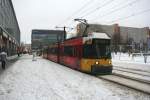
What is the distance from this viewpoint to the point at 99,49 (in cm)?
1733

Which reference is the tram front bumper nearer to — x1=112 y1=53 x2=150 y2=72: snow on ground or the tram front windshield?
the tram front windshield

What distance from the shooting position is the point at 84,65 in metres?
17.8

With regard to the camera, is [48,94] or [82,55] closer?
[48,94]

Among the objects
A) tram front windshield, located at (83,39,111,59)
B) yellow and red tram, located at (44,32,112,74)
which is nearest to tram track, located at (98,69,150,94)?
yellow and red tram, located at (44,32,112,74)

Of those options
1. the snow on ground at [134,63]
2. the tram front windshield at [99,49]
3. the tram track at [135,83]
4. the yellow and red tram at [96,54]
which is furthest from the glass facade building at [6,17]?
the tram track at [135,83]

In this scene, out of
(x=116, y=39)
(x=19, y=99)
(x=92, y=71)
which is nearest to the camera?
(x=19, y=99)

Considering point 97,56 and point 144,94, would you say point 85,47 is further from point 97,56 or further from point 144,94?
point 144,94

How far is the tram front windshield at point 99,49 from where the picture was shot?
17.3 m

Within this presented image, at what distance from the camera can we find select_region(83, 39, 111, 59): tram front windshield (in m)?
17.3

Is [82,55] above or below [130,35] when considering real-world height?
below

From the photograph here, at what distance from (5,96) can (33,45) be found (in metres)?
135

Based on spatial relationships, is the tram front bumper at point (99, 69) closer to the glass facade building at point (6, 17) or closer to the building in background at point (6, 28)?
the building in background at point (6, 28)

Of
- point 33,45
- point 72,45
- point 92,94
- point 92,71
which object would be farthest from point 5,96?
point 33,45

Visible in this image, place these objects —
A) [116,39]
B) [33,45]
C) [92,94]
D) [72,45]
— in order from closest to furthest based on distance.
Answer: [92,94], [72,45], [116,39], [33,45]
